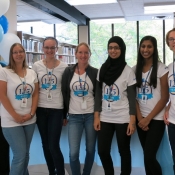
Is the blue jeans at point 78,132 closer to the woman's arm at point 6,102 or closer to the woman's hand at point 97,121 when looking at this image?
the woman's hand at point 97,121

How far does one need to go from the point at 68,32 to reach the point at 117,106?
30.0 ft

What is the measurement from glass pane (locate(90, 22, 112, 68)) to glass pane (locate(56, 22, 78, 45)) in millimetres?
738

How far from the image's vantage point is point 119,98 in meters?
2.50

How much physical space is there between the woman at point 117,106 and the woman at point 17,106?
27.6 inches

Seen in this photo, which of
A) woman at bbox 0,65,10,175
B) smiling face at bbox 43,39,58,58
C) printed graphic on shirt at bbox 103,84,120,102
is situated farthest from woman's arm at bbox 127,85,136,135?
woman at bbox 0,65,10,175

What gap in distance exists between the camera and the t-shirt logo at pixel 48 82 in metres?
2.71

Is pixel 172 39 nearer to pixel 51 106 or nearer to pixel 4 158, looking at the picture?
pixel 51 106

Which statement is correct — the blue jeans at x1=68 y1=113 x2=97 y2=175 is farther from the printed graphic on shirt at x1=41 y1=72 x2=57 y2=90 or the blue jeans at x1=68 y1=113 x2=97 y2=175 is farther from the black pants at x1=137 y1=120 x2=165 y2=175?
the black pants at x1=137 y1=120 x2=165 y2=175

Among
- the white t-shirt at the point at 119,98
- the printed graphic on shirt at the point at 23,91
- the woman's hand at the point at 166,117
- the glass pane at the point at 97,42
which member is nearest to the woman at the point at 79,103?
the white t-shirt at the point at 119,98

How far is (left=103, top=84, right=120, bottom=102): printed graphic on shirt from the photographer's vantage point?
8.18 ft

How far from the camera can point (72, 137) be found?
266 cm

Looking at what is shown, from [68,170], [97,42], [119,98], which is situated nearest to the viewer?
[119,98]

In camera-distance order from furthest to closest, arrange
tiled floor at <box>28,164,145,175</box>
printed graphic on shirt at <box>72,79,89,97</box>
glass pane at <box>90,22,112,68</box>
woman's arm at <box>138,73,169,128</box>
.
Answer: glass pane at <box>90,22,112,68</box>, tiled floor at <box>28,164,145,175</box>, printed graphic on shirt at <box>72,79,89,97</box>, woman's arm at <box>138,73,169,128</box>

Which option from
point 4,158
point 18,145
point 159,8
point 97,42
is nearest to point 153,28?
point 97,42
